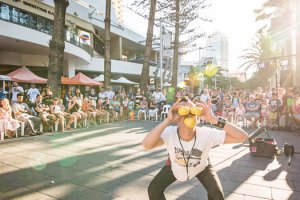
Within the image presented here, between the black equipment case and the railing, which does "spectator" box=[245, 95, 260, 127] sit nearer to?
the black equipment case

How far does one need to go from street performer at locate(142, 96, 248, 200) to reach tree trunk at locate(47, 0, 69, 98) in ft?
32.9

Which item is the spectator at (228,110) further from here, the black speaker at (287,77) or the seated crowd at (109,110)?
the black speaker at (287,77)

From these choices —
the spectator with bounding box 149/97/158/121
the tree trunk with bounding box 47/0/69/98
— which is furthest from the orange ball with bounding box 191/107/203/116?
the spectator with bounding box 149/97/158/121

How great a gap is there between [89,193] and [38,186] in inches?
36.7

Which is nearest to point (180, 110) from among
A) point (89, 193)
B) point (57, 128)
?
point (89, 193)

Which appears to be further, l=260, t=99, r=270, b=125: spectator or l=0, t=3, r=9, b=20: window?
l=0, t=3, r=9, b=20: window

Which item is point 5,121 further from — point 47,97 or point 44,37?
point 44,37

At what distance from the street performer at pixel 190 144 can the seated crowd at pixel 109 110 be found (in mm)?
4560

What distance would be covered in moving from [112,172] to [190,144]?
2914 millimetres

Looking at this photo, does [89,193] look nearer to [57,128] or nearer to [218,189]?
[218,189]

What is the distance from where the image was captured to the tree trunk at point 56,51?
38.3 ft

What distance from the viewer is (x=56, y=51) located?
11.7 metres

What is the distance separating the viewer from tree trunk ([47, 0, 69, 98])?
38.3 ft

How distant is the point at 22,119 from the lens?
362 inches
